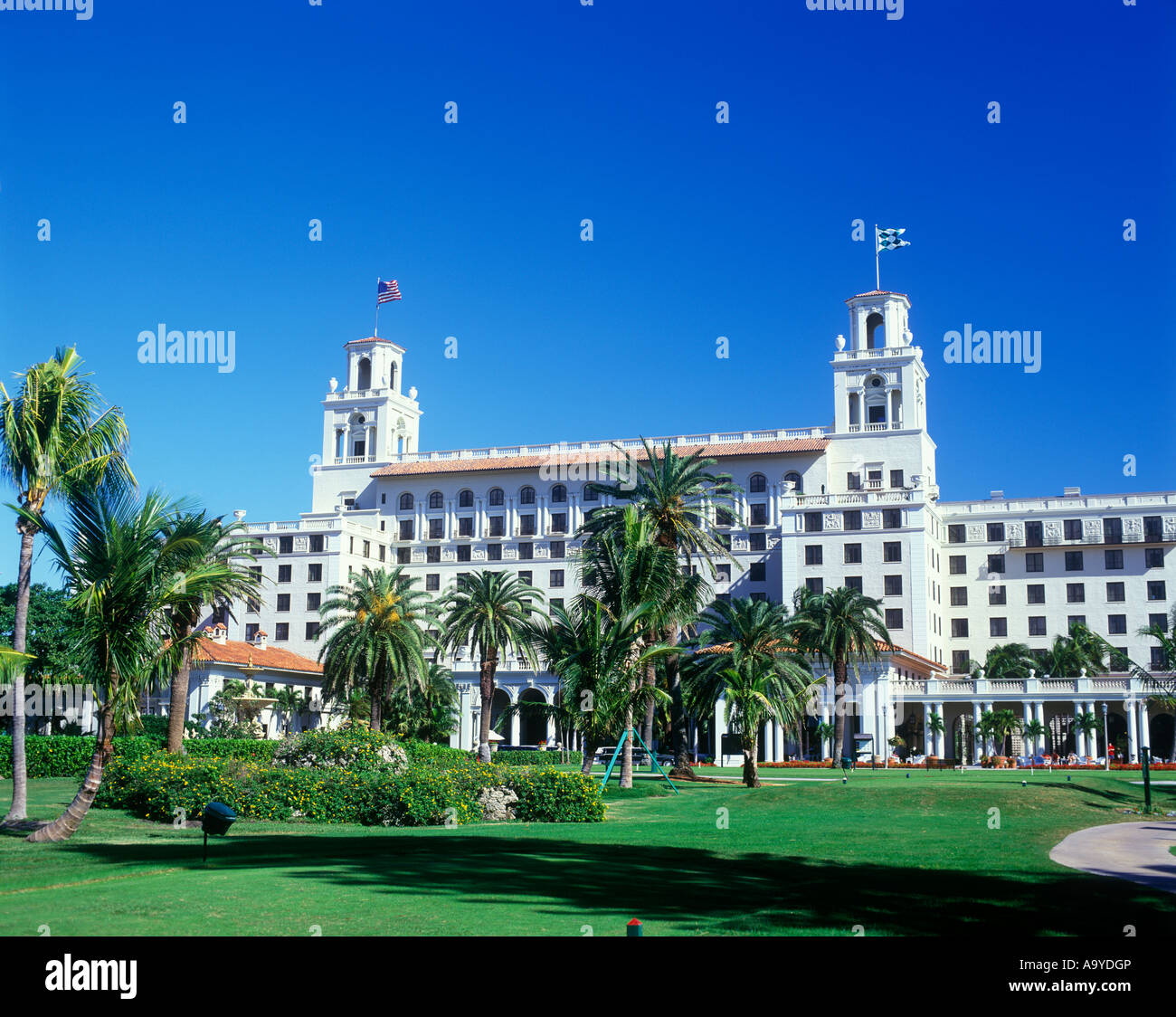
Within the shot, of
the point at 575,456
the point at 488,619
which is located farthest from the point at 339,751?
the point at 575,456

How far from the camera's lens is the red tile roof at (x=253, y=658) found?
2803 inches

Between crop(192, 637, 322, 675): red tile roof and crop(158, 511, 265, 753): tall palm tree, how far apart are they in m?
3.45

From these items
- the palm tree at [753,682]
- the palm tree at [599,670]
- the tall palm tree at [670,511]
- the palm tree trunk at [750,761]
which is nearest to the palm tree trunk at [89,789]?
the palm tree at [599,670]

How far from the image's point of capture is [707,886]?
48.0ft

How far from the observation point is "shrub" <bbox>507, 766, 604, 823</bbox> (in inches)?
1072

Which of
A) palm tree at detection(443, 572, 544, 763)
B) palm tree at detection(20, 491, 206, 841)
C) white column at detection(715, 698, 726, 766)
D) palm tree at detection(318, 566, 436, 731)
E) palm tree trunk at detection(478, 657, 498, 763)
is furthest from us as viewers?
white column at detection(715, 698, 726, 766)

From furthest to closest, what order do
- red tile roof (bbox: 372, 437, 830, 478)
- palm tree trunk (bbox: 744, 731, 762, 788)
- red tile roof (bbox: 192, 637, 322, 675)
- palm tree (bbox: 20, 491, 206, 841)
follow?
red tile roof (bbox: 372, 437, 830, 478) < red tile roof (bbox: 192, 637, 322, 675) < palm tree trunk (bbox: 744, 731, 762, 788) < palm tree (bbox: 20, 491, 206, 841)

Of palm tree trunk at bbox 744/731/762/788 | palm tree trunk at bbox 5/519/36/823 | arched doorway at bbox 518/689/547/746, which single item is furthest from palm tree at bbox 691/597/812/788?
arched doorway at bbox 518/689/547/746

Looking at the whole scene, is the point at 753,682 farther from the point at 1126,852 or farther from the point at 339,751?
the point at 1126,852

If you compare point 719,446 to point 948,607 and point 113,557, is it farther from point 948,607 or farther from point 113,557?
point 113,557

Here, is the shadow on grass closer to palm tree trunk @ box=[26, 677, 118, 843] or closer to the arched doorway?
palm tree trunk @ box=[26, 677, 118, 843]
